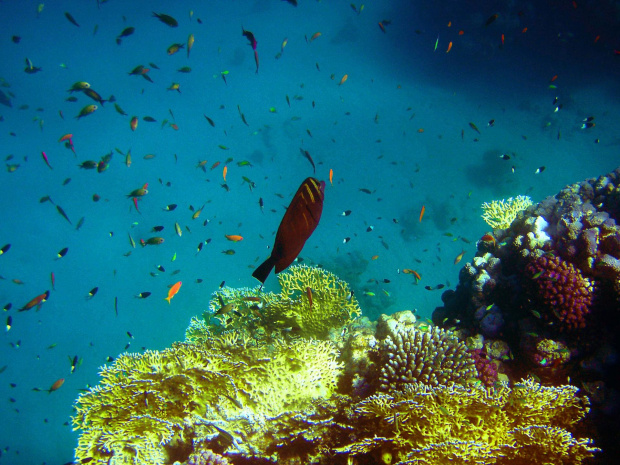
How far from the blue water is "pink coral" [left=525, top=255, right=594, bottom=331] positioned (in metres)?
15.9

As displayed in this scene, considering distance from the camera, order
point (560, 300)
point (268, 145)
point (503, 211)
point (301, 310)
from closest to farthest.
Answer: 1. point (560, 300)
2. point (301, 310)
3. point (503, 211)
4. point (268, 145)

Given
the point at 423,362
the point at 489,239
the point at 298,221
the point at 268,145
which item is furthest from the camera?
the point at 268,145

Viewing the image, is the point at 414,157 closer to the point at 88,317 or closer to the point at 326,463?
the point at 326,463

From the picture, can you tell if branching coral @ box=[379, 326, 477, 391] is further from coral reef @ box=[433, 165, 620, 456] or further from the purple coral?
the purple coral

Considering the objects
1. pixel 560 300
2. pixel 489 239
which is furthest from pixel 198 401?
pixel 489 239

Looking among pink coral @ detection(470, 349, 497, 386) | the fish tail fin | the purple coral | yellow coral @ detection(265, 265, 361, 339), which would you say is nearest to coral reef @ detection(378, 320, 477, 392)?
pink coral @ detection(470, 349, 497, 386)

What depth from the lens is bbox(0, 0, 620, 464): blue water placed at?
26625 mm

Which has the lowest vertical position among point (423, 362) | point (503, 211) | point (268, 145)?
point (423, 362)

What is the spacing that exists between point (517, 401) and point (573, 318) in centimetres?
184

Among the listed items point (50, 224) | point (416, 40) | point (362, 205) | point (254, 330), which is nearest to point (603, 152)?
point (416, 40)

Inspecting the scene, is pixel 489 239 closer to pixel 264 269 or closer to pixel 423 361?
pixel 423 361

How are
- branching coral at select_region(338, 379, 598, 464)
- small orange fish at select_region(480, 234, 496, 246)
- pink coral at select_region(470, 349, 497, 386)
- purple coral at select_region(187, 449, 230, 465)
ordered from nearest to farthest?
branching coral at select_region(338, 379, 598, 464) < purple coral at select_region(187, 449, 230, 465) < pink coral at select_region(470, 349, 497, 386) < small orange fish at select_region(480, 234, 496, 246)

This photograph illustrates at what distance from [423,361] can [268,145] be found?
45.2m

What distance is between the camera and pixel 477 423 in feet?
8.66
